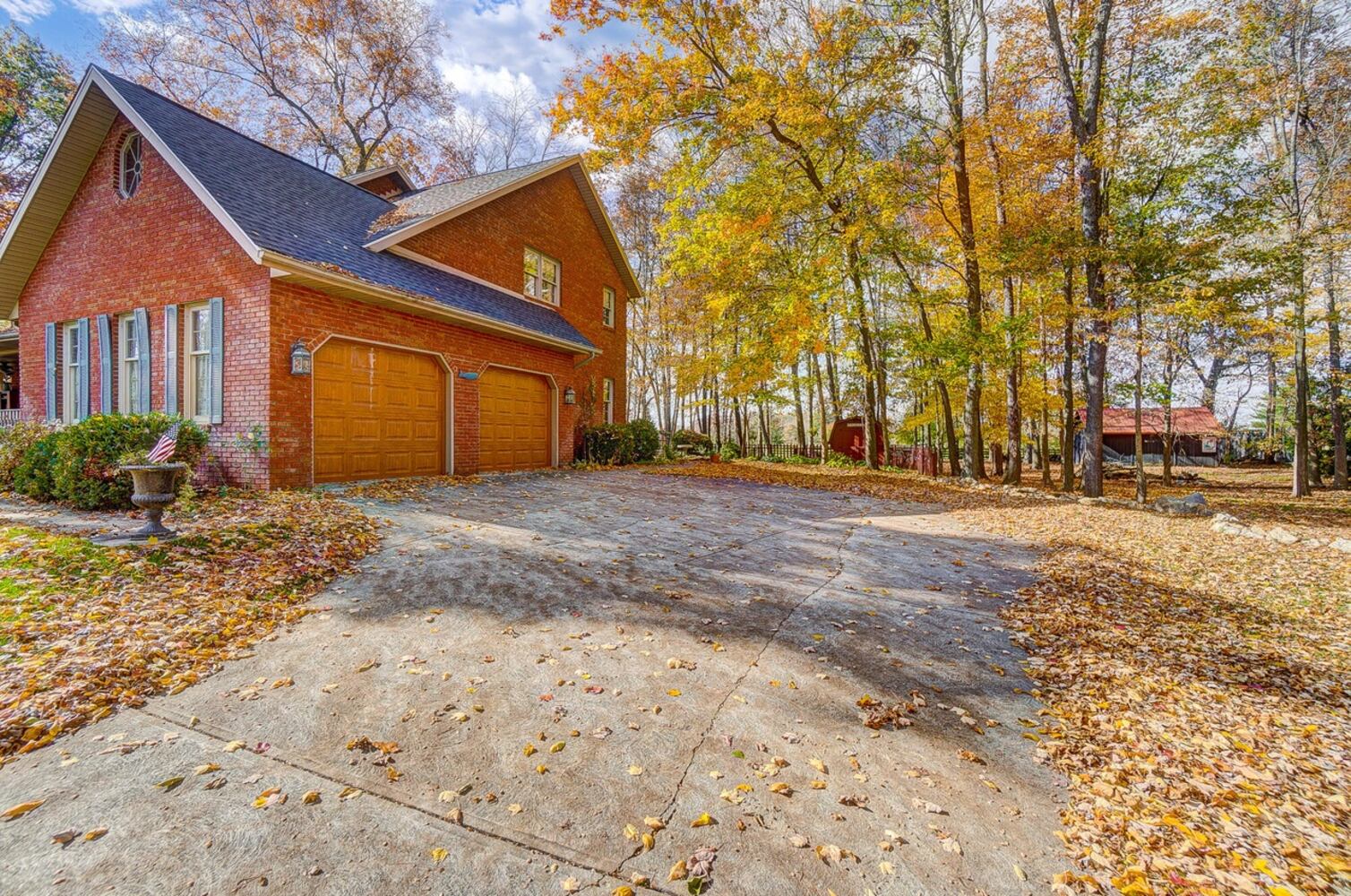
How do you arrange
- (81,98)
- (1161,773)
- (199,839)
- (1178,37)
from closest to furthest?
(199,839) < (1161,773) < (81,98) < (1178,37)

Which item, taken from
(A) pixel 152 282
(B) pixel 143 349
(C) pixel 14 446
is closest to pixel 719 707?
(B) pixel 143 349

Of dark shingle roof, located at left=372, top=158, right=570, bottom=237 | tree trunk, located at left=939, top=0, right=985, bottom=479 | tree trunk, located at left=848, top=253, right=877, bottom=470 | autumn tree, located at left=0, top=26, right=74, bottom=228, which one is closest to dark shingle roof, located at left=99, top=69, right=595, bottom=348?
dark shingle roof, located at left=372, top=158, right=570, bottom=237

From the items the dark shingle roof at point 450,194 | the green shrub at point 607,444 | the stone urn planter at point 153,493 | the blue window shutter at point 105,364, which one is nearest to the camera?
the stone urn planter at point 153,493

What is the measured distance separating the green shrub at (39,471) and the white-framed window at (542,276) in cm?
904

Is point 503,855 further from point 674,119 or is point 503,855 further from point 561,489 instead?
point 674,119

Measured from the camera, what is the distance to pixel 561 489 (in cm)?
969

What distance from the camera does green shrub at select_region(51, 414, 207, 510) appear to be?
21.9 feet

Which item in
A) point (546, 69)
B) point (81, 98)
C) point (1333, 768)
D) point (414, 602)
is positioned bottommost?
point (1333, 768)

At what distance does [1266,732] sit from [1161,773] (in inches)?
39.4

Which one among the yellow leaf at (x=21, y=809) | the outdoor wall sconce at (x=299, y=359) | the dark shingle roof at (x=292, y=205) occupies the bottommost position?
the yellow leaf at (x=21, y=809)

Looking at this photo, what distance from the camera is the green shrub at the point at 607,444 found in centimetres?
1482

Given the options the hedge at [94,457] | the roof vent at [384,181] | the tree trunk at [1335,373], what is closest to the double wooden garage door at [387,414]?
the hedge at [94,457]

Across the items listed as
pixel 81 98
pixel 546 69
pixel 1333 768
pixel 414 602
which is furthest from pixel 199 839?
pixel 546 69

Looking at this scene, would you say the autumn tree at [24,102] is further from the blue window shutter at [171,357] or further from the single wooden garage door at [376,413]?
the single wooden garage door at [376,413]
